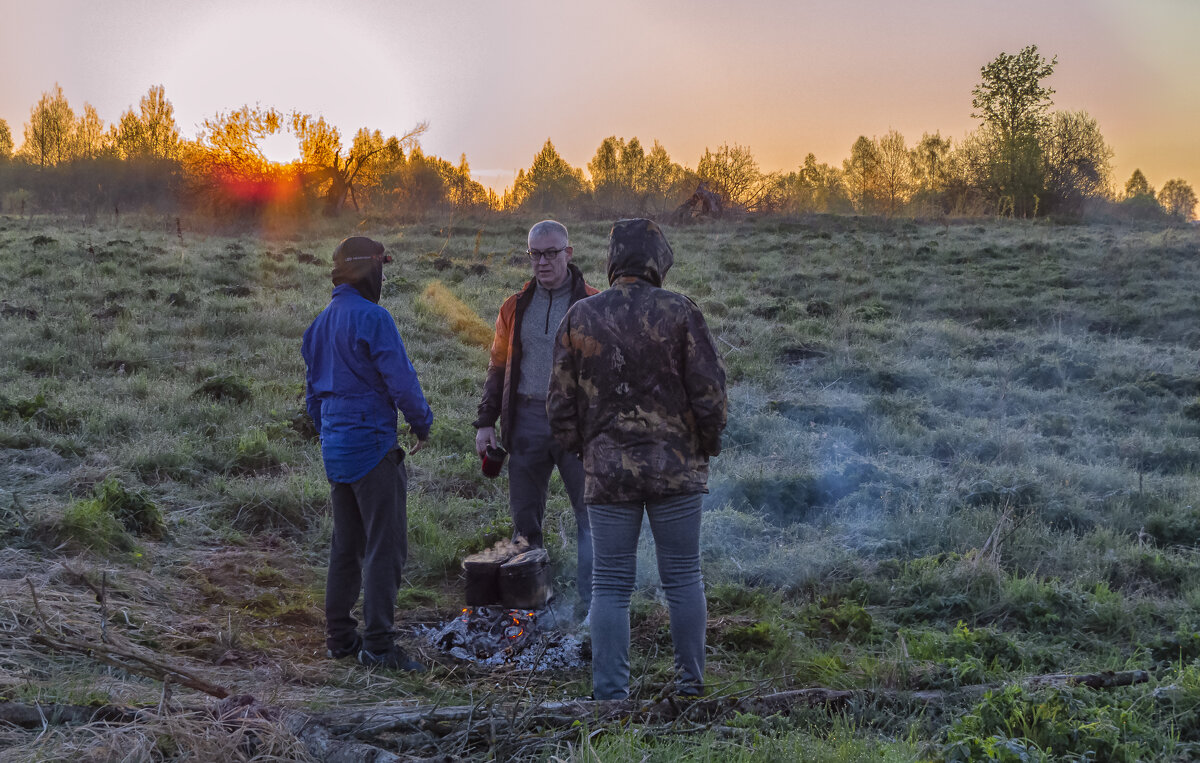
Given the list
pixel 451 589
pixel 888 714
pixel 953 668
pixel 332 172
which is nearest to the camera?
pixel 888 714

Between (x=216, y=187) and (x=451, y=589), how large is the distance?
28.9 meters

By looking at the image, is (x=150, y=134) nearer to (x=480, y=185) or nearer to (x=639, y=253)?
(x=480, y=185)

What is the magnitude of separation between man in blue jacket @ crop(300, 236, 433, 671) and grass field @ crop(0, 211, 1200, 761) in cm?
40

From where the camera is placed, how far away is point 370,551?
3777mm

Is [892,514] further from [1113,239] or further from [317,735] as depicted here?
[1113,239]

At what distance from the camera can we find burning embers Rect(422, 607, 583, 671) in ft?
13.3

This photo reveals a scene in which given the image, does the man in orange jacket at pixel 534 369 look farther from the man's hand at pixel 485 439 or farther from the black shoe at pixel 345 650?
the black shoe at pixel 345 650

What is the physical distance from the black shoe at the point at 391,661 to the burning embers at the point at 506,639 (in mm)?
302

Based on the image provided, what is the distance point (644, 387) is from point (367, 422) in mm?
1351

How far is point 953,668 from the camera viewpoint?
139 inches

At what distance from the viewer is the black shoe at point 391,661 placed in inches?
151

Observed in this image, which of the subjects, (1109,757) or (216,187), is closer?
(1109,757)

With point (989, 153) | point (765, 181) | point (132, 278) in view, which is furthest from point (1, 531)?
point (989, 153)

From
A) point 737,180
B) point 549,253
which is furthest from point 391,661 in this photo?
point 737,180
